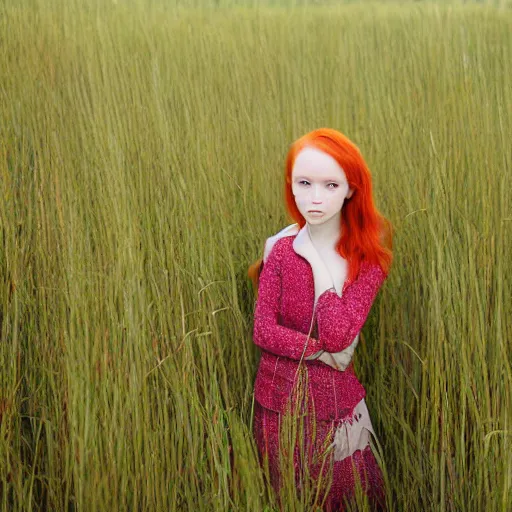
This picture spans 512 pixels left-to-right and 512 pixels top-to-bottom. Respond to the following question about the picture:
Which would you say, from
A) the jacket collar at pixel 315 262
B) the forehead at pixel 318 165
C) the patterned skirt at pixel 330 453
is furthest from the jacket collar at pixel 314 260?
the patterned skirt at pixel 330 453

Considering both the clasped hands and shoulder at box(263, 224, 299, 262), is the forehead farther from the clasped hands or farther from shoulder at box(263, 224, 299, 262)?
the clasped hands

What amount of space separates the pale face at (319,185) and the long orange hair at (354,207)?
0.04ft

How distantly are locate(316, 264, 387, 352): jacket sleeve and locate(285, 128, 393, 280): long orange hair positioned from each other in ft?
0.07

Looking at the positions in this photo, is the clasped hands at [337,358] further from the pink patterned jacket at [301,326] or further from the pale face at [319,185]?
the pale face at [319,185]

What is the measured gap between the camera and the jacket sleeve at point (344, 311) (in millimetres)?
1211

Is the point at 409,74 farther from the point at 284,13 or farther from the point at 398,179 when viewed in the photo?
the point at 284,13

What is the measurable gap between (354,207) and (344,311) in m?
0.19

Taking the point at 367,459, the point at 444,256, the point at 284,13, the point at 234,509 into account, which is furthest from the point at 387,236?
the point at 284,13

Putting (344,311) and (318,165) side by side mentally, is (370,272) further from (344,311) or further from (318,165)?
(318,165)

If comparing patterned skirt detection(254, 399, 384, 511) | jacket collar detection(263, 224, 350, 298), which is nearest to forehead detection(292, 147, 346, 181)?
jacket collar detection(263, 224, 350, 298)

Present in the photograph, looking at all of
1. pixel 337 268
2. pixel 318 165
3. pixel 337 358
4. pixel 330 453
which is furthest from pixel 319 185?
pixel 330 453

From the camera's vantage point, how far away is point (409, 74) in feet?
8.98

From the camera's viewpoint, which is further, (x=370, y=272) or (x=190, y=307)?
(x=190, y=307)

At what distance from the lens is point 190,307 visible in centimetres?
137
